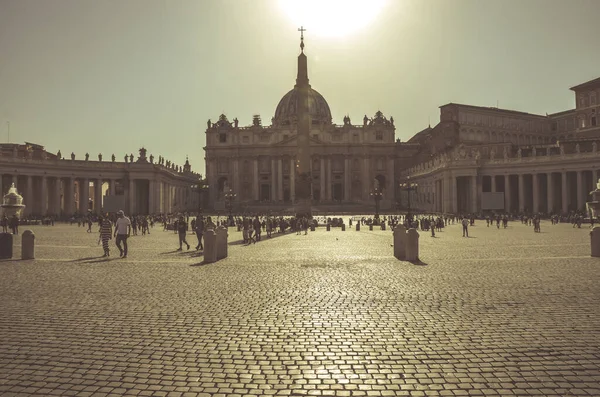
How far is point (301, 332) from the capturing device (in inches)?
315

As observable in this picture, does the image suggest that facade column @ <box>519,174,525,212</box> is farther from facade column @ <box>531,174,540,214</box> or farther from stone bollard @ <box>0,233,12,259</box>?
stone bollard @ <box>0,233,12,259</box>

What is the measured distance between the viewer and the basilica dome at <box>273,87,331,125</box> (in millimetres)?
119062

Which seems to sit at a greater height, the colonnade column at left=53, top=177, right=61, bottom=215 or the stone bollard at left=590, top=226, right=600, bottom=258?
the colonnade column at left=53, top=177, right=61, bottom=215

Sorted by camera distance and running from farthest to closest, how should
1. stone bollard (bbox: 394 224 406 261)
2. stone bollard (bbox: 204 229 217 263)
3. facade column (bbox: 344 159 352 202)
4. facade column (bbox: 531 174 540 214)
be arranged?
1. facade column (bbox: 344 159 352 202)
2. facade column (bbox: 531 174 540 214)
3. stone bollard (bbox: 394 224 406 261)
4. stone bollard (bbox: 204 229 217 263)

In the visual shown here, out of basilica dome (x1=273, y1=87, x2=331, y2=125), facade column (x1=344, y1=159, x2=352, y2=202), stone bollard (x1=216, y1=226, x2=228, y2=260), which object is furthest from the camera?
basilica dome (x1=273, y1=87, x2=331, y2=125)

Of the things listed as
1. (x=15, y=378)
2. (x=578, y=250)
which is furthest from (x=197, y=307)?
(x=578, y=250)

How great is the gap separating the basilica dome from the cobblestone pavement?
105 meters

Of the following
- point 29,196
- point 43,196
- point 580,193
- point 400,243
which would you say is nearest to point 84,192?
point 43,196

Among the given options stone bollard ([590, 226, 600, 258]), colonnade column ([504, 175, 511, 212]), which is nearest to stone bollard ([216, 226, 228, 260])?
stone bollard ([590, 226, 600, 258])

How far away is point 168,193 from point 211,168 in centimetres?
1971

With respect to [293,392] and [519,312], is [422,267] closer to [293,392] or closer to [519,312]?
[519,312]

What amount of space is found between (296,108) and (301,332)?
114138mm

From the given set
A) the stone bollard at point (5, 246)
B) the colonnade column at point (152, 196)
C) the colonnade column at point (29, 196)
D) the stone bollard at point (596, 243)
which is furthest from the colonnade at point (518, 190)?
the colonnade column at point (29, 196)

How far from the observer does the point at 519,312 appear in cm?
920
